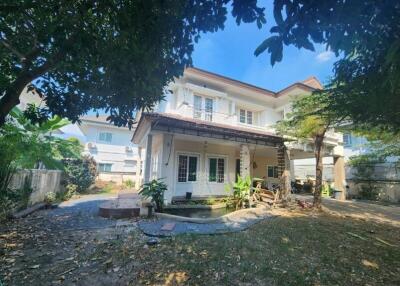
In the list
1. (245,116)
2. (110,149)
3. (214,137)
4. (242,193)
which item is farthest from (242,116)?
(110,149)

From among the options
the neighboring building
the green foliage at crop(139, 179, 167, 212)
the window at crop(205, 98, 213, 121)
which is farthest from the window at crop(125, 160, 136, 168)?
the green foliage at crop(139, 179, 167, 212)

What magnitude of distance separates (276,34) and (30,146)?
12.7m

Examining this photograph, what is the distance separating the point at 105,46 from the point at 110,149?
23.7 meters

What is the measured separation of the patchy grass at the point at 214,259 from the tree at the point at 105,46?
3.38 meters

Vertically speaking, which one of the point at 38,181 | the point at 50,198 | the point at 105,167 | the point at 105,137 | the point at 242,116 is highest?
the point at 242,116

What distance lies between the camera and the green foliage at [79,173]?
1722cm

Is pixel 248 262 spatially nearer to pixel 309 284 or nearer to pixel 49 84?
pixel 309 284

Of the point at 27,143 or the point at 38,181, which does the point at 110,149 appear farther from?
the point at 27,143

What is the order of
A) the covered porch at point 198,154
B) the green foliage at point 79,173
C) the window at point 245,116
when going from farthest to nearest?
the window at point 245,116 < the green foliage at point 79,173 < the covered porch at point 198,154

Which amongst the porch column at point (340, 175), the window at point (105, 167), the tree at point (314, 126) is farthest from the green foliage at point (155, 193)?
the window at point (105, 167)

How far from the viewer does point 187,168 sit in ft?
50.8

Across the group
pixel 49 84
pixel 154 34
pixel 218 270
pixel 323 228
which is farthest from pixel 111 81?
pixel 323 228

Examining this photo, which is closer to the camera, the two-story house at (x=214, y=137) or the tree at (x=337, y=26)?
the tree at (x=337, y=26)

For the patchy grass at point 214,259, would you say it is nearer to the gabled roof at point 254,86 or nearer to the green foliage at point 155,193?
the green foliage at point 155,193
